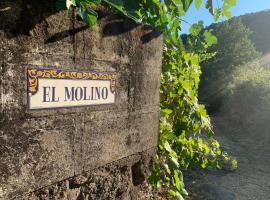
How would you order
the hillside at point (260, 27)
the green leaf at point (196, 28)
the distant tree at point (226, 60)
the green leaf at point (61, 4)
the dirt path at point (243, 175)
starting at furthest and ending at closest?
the hillside at point (260, 27), the distant tree at point (226, 60), the dirt path at point (243, 175), the green leaf at point (196, 28), the green leaf at point (61, 4)

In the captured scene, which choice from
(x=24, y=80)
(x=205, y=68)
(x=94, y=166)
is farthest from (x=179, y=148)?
(x=205, y=68)

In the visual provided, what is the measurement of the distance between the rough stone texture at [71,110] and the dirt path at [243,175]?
384 cm

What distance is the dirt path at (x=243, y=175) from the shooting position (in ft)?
19.1

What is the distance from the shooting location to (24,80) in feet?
4.87

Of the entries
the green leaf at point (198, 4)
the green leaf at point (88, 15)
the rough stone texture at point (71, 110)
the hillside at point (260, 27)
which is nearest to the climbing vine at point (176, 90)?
the green leaf at point (198, 4)

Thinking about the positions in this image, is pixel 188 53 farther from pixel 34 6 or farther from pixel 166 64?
pixel 34 6

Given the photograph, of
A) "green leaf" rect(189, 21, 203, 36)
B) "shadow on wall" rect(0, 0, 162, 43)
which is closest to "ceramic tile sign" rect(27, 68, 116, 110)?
"shadow on wall" rect(0, 0, 162, 43)

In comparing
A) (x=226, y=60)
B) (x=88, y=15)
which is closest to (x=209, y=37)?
(x=88, y=15)

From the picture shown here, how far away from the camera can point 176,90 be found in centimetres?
345

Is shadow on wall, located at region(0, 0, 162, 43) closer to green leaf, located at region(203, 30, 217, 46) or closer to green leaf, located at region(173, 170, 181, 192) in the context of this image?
green leaf, located at region(203, 30, 217, 46)

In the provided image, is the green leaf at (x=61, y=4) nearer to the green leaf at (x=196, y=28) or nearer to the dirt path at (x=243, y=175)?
the green leaf at (x=196, y=28)

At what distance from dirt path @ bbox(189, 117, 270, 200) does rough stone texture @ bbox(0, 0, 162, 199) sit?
3844mm

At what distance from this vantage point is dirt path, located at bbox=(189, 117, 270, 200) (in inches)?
230

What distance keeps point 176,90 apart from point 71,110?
74.0 inches
